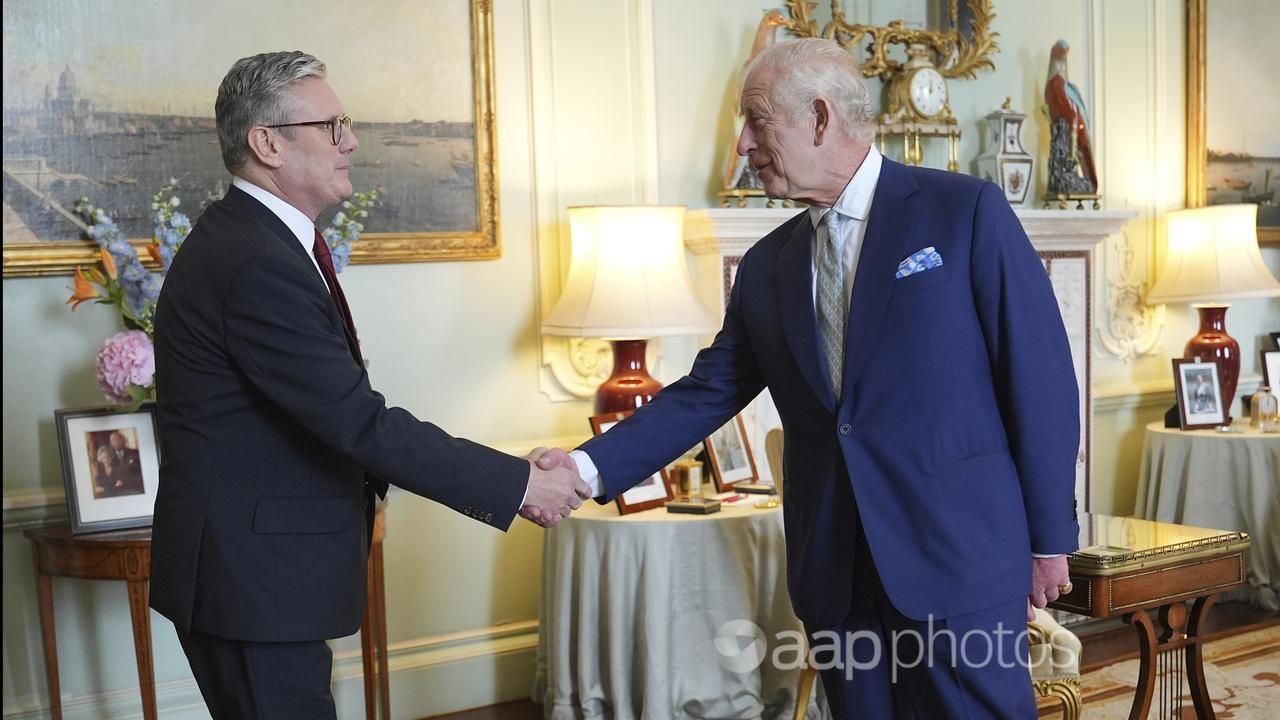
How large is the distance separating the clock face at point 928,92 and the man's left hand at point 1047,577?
10.4 feet

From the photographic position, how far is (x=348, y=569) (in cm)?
221

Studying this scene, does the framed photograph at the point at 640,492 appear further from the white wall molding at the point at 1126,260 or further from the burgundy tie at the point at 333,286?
the white wall molding at the point at 1126,260

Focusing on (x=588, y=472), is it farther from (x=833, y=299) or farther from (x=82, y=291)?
(x=82, y=291)

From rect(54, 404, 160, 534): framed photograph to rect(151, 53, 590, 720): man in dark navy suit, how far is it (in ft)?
4.10

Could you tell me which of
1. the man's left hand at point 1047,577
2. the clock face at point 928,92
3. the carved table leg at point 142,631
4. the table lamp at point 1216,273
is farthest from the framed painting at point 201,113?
the table lamp at point 1216,273

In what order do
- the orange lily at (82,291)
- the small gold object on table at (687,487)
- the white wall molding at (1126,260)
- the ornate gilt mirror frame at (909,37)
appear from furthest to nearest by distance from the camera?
the white wall molding at (1126,260), the ornate gilt mirror frame at (909,37), the small gold object on table at (687,487), the orange lily at (82,291)

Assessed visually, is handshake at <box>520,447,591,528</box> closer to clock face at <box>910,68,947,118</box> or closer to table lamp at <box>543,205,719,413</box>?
table lamp at <box>543,205,719,413</box>

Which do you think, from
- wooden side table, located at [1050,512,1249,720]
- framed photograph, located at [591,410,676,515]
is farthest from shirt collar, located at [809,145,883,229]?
framed photograph, located at [591,410,676,515]

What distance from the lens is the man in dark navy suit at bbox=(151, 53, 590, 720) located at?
6.94ft

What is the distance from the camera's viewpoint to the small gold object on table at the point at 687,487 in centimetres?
383

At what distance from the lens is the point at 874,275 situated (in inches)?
86.0

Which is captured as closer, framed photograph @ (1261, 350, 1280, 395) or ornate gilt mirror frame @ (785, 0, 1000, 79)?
ornate gilt mirror frame @ (785, 0, 1000, 79)

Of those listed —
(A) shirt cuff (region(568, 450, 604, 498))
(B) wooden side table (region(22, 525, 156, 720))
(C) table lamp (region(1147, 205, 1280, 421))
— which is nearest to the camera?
(A) shirt cuff (region(568, 450, 604, 498))

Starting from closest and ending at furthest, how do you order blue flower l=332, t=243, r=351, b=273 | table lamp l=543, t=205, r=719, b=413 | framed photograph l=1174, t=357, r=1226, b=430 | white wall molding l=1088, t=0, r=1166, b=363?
blue flower l=332, t=243, r=351, b=273, table lamp l=543, t=205, r=719, b=413, framed photograph l=1174, t=357, r=1226, b=430, white wall molding l=1088, t=0, r=1166, b=363
